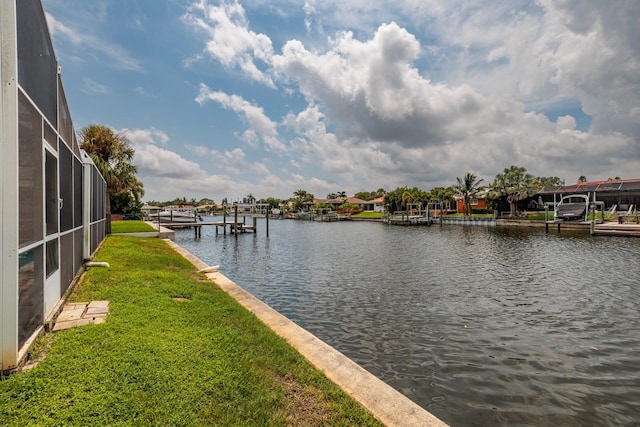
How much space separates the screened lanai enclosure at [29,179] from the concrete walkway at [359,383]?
10.9 feet

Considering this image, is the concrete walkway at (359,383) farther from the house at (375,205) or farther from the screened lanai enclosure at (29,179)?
the house at (375,205)

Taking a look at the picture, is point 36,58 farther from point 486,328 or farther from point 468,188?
point 468,188

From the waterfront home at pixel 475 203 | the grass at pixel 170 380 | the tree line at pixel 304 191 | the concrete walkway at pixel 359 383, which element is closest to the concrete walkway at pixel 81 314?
the grass at pixel 170 380

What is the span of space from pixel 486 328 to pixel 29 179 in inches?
347

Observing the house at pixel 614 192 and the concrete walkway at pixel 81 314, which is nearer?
the concrete walkway at pixel 81 314

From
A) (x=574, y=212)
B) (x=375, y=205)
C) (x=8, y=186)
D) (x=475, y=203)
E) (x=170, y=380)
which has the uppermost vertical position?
(x=475, y=203)

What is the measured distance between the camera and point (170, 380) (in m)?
3.41

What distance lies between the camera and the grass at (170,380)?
288 centimetres

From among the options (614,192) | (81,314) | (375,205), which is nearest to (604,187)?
(614,192)

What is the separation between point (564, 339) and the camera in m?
7.01

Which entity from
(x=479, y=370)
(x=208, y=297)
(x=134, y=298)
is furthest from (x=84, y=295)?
(x=479, y=370)

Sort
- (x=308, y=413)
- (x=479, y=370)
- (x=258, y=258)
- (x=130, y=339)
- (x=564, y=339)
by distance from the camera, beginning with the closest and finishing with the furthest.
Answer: (x=308, y=413)
(x=130, y=339)
(x=479, y=370)
(x=564, y=339)
(x=258, y=258)

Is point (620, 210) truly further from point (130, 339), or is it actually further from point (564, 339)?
point (130, 339)

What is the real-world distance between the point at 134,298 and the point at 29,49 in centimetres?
426
